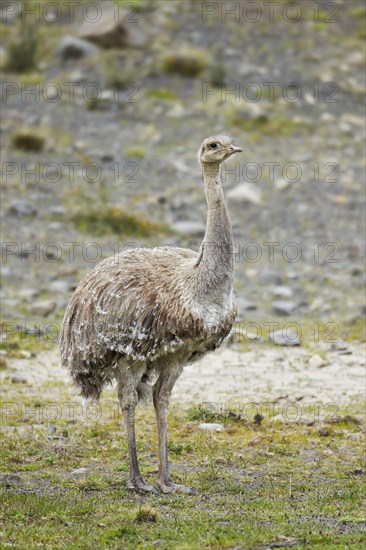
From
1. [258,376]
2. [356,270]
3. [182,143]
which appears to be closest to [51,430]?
[258,376]

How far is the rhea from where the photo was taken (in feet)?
35.1

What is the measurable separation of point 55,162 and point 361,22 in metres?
10.9

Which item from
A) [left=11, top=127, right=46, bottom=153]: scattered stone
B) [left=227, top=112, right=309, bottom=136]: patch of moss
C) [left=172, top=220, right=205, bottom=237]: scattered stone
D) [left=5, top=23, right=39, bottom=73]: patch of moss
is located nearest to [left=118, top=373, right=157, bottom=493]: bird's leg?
[left=172, top=220, right=205, bottom=237]: scattered stone

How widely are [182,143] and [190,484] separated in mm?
15828

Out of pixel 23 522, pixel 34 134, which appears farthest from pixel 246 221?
pixel 23 522

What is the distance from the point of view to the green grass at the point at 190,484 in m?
9.05

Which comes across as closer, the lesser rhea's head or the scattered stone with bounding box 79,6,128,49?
the lesser rhea's head

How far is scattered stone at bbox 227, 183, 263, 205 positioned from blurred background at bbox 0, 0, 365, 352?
0.05 m

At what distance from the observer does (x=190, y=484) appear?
1130 centimetres

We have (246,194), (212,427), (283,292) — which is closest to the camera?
(212,427)

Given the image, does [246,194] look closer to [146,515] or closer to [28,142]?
[28,142]

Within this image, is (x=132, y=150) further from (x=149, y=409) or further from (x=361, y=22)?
(x=149, y=409)

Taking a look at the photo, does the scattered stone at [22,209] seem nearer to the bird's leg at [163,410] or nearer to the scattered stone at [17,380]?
the scattered stone at [17,380]

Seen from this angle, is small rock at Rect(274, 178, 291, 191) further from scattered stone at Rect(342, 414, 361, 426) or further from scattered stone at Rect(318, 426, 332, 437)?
scattered stone at Rect(318, 426, 332, 437)
